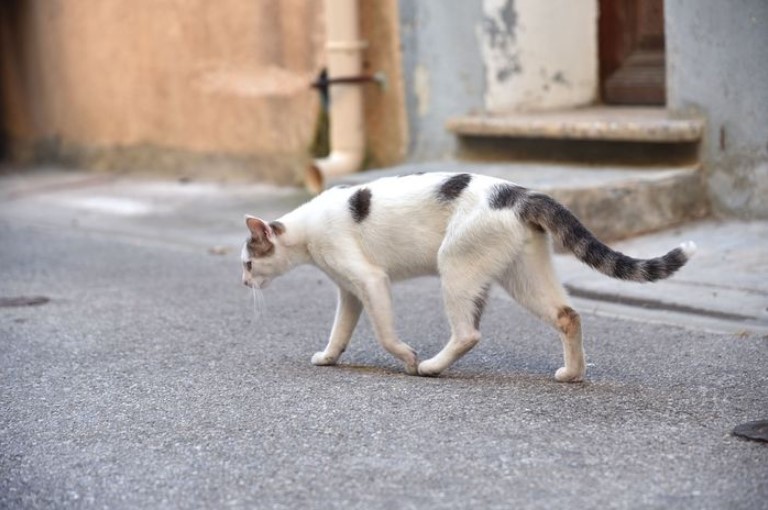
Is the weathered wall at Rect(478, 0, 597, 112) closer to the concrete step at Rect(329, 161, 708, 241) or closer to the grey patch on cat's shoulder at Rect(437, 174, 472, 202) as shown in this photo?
the concrete step at Rect(329, 161, 708, 241)

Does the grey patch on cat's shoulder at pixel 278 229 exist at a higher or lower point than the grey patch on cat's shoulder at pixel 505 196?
lower

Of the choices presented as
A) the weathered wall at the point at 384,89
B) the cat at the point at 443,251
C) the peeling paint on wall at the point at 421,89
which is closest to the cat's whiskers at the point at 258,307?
the cat at the point at 443,251

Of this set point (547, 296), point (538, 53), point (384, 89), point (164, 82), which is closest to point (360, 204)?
point (547, 296)

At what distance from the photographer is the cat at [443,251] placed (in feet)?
16.9

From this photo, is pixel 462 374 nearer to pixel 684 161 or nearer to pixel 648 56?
pixel 684 161

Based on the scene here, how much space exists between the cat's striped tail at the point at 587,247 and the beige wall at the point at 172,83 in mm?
5550

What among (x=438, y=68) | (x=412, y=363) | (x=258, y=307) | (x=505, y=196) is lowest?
(x=258, y=307)

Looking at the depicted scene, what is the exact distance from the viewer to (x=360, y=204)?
5574mm

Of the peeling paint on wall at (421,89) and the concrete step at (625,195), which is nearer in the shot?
the concrete step at (625,195)

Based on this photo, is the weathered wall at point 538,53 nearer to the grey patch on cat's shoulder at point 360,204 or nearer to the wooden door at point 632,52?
the wooden door at point 632,52

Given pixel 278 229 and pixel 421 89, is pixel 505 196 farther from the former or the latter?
pixel 421 89

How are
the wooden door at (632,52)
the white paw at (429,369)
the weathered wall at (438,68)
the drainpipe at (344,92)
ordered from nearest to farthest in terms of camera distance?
the white paw at (429,369), the wooden door at (632,52), the weathered wall at (438,68), the drainpipe at (344,92)

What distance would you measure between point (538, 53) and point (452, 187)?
190 inches

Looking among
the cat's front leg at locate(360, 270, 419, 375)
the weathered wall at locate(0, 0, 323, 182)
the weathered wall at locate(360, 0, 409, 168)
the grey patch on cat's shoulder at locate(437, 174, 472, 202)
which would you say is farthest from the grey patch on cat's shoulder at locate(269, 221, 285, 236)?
the weathered wall at locate(0, 0, 323, 182)
